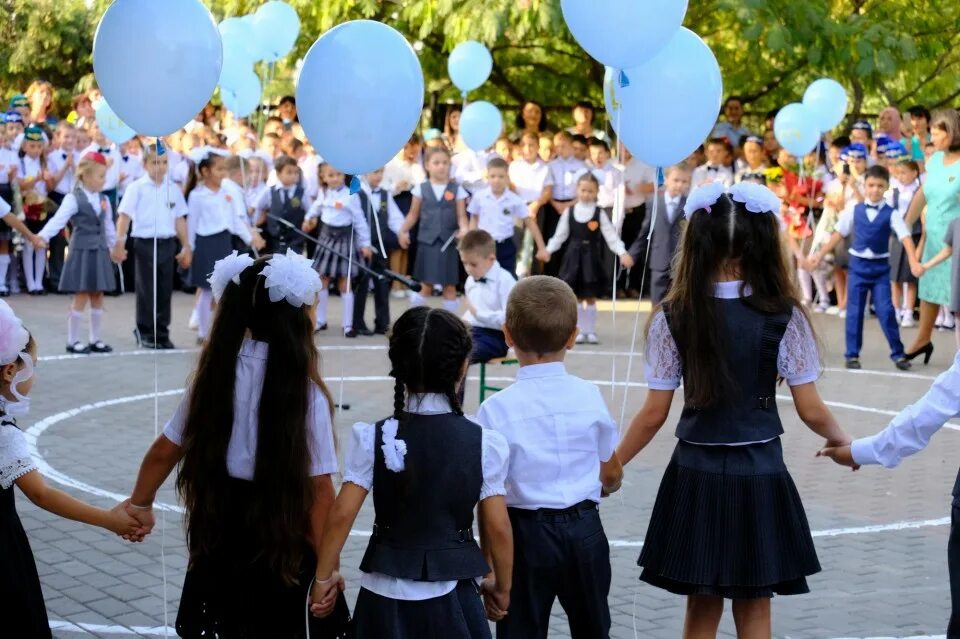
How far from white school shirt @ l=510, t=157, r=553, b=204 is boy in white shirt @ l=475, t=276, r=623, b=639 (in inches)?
473

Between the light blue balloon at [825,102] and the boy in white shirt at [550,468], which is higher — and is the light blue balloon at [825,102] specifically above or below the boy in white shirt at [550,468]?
above

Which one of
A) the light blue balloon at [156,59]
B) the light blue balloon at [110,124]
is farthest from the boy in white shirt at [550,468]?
the light blue balloon at [110,124]

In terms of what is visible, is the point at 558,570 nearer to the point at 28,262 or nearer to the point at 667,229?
the point at 667,229

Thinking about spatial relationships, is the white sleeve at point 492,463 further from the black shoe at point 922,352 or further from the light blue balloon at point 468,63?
the light blue balloon at point 468,63

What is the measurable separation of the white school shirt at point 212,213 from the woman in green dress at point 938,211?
20.4 feet

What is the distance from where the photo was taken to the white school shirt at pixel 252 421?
3998 millimetres

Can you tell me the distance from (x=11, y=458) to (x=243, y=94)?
11084mm

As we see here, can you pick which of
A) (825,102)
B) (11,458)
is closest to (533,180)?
(825,102)

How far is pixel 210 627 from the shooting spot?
404 centimetres

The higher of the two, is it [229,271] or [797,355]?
[229,271]

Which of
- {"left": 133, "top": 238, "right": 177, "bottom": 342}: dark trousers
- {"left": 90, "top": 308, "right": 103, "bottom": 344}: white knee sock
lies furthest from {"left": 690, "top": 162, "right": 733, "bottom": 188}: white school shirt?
{"left": 90, "top": 308, "right": 103, "bottom": 344}: white knee sock

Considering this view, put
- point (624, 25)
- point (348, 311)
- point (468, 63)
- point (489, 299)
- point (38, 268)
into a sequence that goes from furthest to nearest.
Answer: point (38, 268) < point (468, 63) < point (348, 311) < point (489, 299) < point (624, 25)

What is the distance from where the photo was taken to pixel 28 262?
1602 cm

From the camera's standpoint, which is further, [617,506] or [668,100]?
[617,506]
